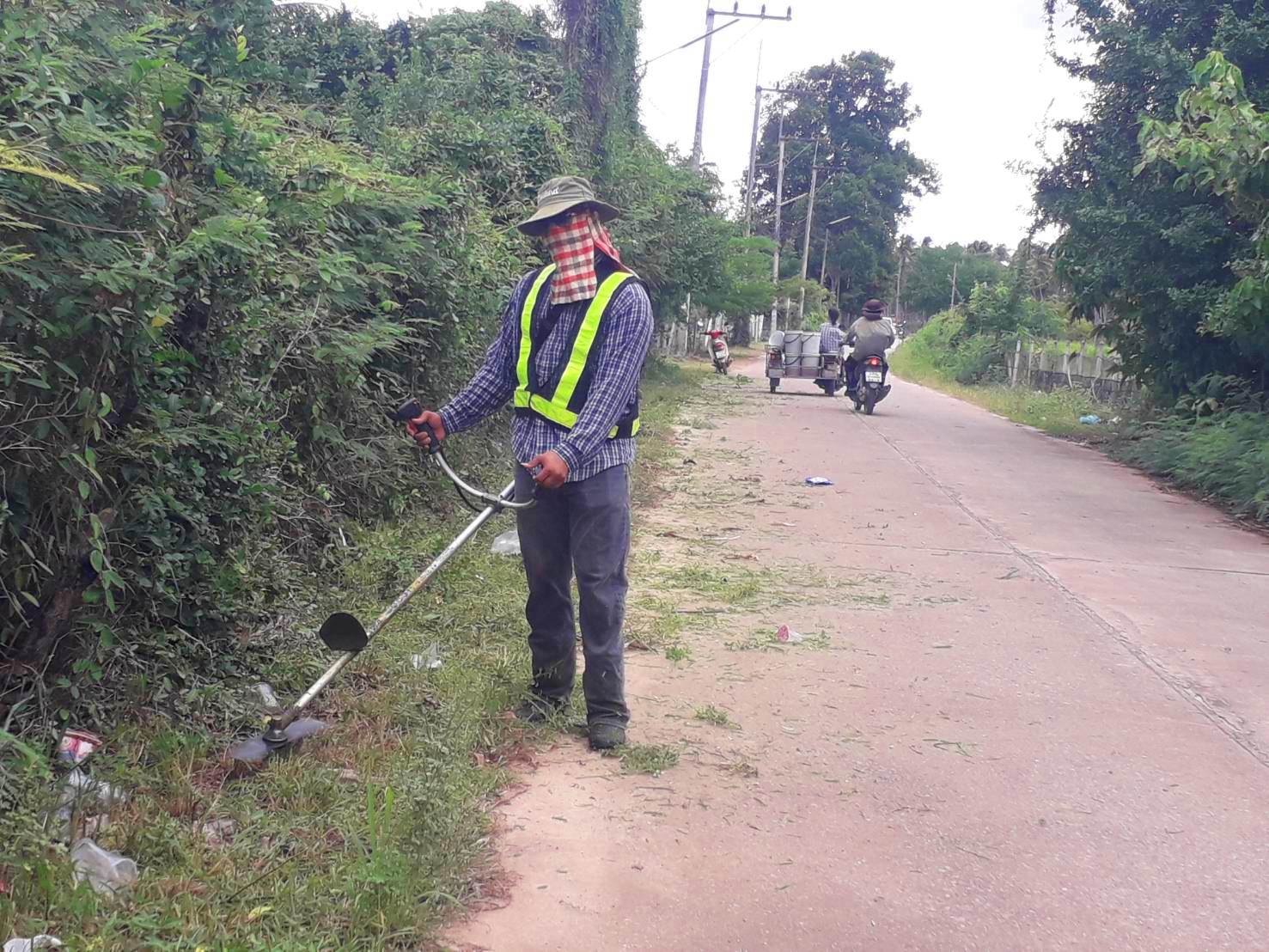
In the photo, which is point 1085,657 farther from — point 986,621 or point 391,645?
point 391,645

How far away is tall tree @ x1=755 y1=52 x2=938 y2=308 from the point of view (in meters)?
60.3

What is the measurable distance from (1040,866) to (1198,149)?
939cm

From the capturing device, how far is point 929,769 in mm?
4453

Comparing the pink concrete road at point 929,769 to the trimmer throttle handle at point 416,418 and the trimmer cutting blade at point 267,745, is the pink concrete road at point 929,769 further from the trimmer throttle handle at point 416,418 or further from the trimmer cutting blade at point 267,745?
the trimmer throttle handle at point 416,418

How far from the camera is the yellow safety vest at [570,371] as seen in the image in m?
4.35

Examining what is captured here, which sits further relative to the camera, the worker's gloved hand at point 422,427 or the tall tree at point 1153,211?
the tall tree at point 1153,211

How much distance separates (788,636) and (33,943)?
13.4ft

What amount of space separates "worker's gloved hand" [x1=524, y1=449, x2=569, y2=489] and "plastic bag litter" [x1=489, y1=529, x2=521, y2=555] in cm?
309

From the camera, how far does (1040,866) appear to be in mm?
3701

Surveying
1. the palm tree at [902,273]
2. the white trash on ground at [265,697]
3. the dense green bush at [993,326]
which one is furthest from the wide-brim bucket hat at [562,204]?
the palm tree at [902,273]

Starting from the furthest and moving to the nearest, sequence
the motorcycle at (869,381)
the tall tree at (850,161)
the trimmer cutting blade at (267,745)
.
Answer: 1. the tall tree at (850,161)
2. the motorcycle at (869,381)
3. the trimmer cutting blade at (267,745)

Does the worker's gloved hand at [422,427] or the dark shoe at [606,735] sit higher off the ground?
the worker's gloved hand at [422,427]

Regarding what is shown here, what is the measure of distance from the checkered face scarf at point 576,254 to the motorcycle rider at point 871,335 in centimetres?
1499

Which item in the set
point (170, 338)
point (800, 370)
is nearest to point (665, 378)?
point (800, 370)
